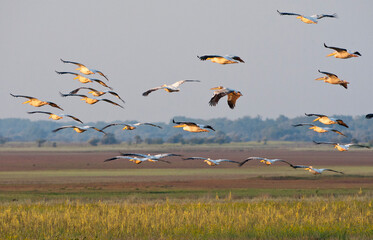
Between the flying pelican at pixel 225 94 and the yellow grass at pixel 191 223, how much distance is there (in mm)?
4336

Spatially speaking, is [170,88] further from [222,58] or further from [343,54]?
[343,54]

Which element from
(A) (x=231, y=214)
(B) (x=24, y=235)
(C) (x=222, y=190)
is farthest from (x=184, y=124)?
(C) (x=222, y=190)

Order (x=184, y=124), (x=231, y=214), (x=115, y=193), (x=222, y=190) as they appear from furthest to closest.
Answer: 1. (x=222, y=190)
2. (x=115, y=193)
3. (x=231, y=214)
4. (x=184, y=124)

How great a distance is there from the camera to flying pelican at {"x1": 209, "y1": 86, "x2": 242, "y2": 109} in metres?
16.1

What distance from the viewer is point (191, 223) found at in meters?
22.5

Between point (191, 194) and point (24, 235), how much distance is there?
1939 centimetres

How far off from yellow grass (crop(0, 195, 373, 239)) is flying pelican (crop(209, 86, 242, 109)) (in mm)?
4336

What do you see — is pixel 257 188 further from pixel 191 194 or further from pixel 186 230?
pixel 186 230

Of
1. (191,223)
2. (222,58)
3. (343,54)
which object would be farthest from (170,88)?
(191,223)

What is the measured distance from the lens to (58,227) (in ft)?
71.6

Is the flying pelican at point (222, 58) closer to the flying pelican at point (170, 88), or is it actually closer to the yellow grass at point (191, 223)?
the flying pelican at point (170, 88)

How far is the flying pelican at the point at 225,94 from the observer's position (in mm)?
16094

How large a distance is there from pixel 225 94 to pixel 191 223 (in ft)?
23.7

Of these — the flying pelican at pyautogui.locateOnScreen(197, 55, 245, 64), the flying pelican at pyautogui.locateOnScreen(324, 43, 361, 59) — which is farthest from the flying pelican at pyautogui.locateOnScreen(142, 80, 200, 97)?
the flying pelican at pyautogui.locateOnScreen(324, 43, 361, 59)
